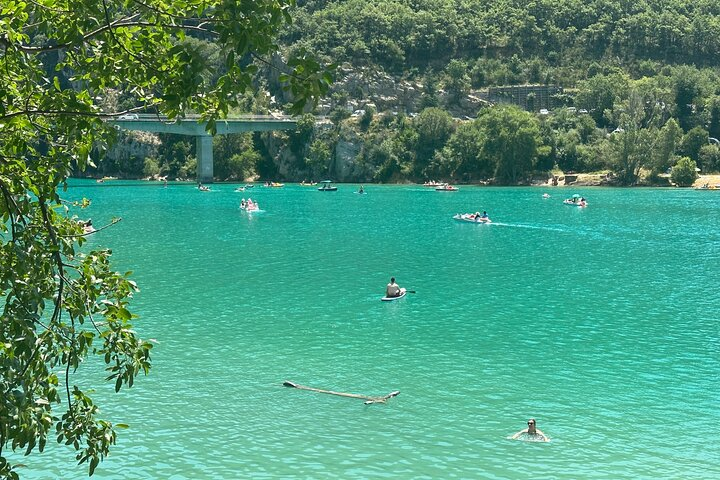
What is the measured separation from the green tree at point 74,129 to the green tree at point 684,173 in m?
143

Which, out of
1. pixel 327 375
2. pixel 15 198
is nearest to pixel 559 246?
pixel 327 375

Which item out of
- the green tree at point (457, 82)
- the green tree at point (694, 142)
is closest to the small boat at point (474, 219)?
the green tree at point (694, 142)

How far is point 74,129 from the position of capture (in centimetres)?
988

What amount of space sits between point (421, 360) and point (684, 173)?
12344 cm

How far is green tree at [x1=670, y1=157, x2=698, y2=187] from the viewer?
→ 140750mm

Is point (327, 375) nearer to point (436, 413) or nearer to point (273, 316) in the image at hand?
point (436, 413)

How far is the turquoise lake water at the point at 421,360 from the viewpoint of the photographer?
878 inches

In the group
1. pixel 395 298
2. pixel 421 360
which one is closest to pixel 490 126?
pixel 395 298

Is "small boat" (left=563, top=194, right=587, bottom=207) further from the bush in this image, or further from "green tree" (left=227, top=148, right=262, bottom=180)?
the bush

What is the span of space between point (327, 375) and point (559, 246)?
1692 inches

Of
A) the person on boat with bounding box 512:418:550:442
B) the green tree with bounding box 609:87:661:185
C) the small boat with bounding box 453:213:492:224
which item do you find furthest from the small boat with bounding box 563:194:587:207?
the person on boat with bounding box 512:418:550:442

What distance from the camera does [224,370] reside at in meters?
30.1

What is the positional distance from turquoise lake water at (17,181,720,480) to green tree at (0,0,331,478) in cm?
1239

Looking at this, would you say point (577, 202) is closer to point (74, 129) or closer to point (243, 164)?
point (243, 164)
